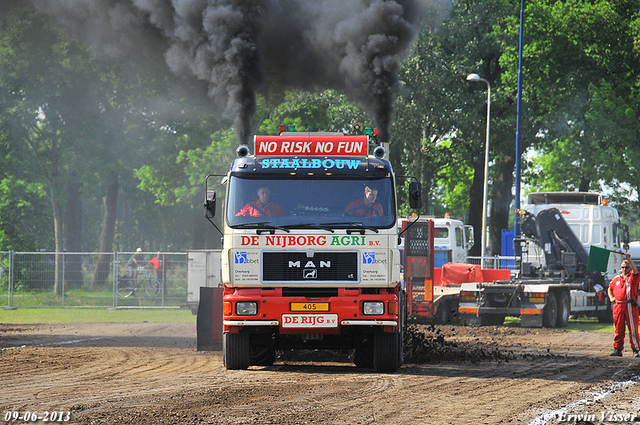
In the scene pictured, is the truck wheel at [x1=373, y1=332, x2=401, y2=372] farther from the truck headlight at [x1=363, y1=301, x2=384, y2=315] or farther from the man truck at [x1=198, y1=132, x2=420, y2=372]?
the truck headlight at [x1=363, y1=301, x2=384, y2=315]

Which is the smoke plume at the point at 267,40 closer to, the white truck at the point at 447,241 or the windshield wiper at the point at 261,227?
the windshield wiper at the point at 261,227

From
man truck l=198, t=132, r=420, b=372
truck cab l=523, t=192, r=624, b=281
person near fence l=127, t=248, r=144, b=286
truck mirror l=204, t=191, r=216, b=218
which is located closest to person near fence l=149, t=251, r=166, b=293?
person near fence l=127, t=248, r=144, b=286

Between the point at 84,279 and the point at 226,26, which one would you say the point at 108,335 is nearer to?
the point at 226,26

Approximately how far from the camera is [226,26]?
1630cm

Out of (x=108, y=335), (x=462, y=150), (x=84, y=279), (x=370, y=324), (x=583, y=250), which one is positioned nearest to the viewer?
(x=370, y=324)

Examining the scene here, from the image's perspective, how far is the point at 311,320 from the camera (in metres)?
10.5

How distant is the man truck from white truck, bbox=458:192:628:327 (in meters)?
10.5

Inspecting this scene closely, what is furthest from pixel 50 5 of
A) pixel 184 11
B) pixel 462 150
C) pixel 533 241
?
pixel 462 150

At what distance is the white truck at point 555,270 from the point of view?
20.7 meters

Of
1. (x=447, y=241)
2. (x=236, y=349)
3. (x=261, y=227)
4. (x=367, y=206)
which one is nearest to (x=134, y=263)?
(x=447, y=241)

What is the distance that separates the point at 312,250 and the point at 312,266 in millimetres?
210

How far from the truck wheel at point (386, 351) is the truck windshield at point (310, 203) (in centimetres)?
155

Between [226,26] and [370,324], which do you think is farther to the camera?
[226,26]

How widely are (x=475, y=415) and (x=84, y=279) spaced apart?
21163 millimetres
